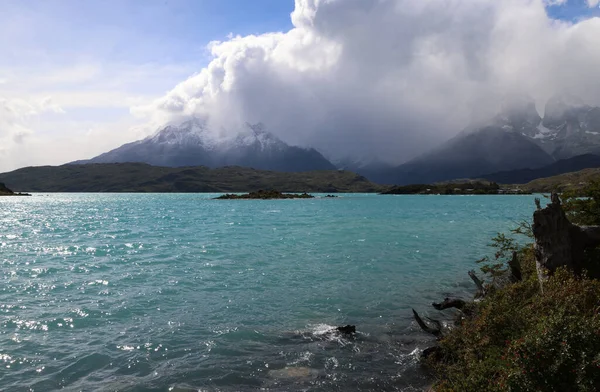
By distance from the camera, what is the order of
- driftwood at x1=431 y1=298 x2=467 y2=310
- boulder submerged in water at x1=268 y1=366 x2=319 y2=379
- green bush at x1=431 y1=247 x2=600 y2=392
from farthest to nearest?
1. driftwood at x1=431 y1=298 x2=467 y2=310
2. boulder submerged in water at x1=268 y1=366 x2=319 y2=379
3. green bush at x1=431 y1=247 x2=600 y2=392

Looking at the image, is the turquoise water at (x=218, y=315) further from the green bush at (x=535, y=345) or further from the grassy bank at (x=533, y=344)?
the green bush at (x=535, y=345)

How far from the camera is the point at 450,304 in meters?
28.2

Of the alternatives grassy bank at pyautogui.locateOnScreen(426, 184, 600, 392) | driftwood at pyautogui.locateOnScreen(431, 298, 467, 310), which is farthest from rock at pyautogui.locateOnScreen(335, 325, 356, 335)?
driftwood at pyautogui.locateOnScreen(431, 298, 467, 310)

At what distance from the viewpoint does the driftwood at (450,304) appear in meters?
27.9

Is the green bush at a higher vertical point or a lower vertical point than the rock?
higher

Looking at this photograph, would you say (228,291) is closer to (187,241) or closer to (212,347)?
(212,347)

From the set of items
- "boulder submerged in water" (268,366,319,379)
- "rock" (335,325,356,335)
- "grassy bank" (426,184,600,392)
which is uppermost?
"grassy bank" (426,184,600,392)

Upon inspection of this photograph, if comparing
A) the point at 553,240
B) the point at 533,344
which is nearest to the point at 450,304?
the point at 553,240

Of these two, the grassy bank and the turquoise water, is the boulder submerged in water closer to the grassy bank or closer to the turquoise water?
the turquoise water

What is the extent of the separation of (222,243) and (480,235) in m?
47.7

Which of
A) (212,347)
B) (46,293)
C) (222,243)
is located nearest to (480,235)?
(222,243)

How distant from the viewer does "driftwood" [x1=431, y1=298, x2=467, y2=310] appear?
27.9 m

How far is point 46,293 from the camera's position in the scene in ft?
104

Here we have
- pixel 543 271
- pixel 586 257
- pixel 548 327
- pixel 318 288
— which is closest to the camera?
pixel 548 327
